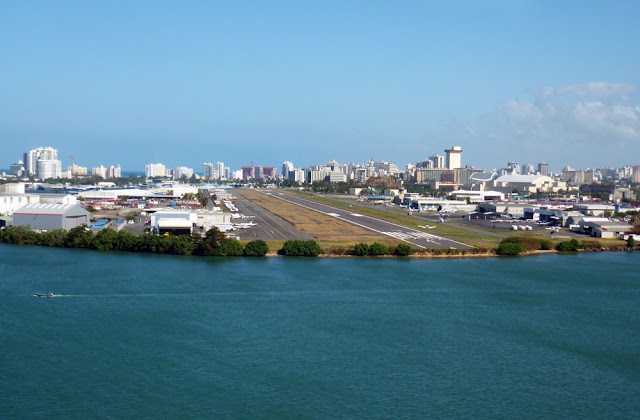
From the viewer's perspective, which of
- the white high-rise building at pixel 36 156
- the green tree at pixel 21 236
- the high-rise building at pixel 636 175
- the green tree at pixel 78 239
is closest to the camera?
the green tree at pixel 78 239

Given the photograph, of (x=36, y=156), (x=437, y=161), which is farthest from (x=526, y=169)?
(x=36, y=156)

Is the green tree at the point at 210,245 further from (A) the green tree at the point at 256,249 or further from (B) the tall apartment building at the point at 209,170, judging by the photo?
(B) the tall apartment building at the point at 209,170

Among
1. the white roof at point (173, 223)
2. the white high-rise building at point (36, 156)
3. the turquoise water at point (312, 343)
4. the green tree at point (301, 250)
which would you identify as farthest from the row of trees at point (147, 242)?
the white high-rise building at point (36, 156)

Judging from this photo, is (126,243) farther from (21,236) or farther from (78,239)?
(21,236)

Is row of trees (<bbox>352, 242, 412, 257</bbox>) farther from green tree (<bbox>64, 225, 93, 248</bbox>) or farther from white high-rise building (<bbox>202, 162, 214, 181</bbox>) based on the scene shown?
white high-rise building (<bbox>202, 162, 214, 181</bbox>)

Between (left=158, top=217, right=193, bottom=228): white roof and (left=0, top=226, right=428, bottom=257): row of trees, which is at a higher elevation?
(left=158, top=217, right=193, bottom=228): white roof

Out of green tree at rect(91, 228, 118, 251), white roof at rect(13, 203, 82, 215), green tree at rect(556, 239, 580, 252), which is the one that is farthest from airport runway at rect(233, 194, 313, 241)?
green tree at rect(556, 239, 580, 252)
